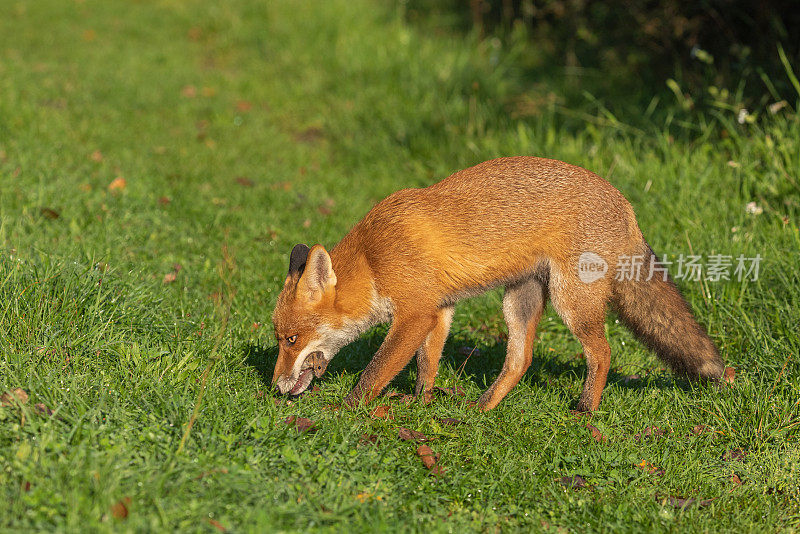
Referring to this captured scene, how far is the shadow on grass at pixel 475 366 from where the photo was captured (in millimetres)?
4738

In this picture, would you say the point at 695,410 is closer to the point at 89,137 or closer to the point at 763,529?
the point at 763,529

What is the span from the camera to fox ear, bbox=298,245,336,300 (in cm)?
402

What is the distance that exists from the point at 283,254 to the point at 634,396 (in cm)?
330

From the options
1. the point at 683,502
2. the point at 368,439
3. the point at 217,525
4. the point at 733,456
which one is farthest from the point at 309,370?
the point at 733,456

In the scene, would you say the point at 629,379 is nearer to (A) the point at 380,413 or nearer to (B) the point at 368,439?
(A) the point at 380,413

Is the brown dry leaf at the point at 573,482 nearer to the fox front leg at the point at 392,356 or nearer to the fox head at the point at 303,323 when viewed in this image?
the fox front leg at the point at 392,356

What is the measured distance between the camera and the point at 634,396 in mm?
4660

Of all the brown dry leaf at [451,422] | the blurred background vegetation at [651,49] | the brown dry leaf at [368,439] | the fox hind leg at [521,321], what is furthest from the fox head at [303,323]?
the blurred background vegetation at [651,49]

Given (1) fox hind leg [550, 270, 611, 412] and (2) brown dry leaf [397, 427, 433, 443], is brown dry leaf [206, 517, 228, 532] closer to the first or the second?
(2) brown dry leaf [397, 427, 433, 443]

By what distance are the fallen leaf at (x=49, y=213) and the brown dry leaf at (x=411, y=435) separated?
13.1ft

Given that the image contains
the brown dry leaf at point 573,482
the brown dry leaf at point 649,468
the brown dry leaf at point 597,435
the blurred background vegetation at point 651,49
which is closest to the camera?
the brown dry leaf at point 573,482

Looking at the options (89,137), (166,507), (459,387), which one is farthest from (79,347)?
(89,137)

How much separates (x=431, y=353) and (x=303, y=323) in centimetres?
93

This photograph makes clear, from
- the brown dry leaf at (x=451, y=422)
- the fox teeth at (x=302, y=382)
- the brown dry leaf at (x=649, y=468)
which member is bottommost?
the brown dry leaf at (x=649, y=468)
